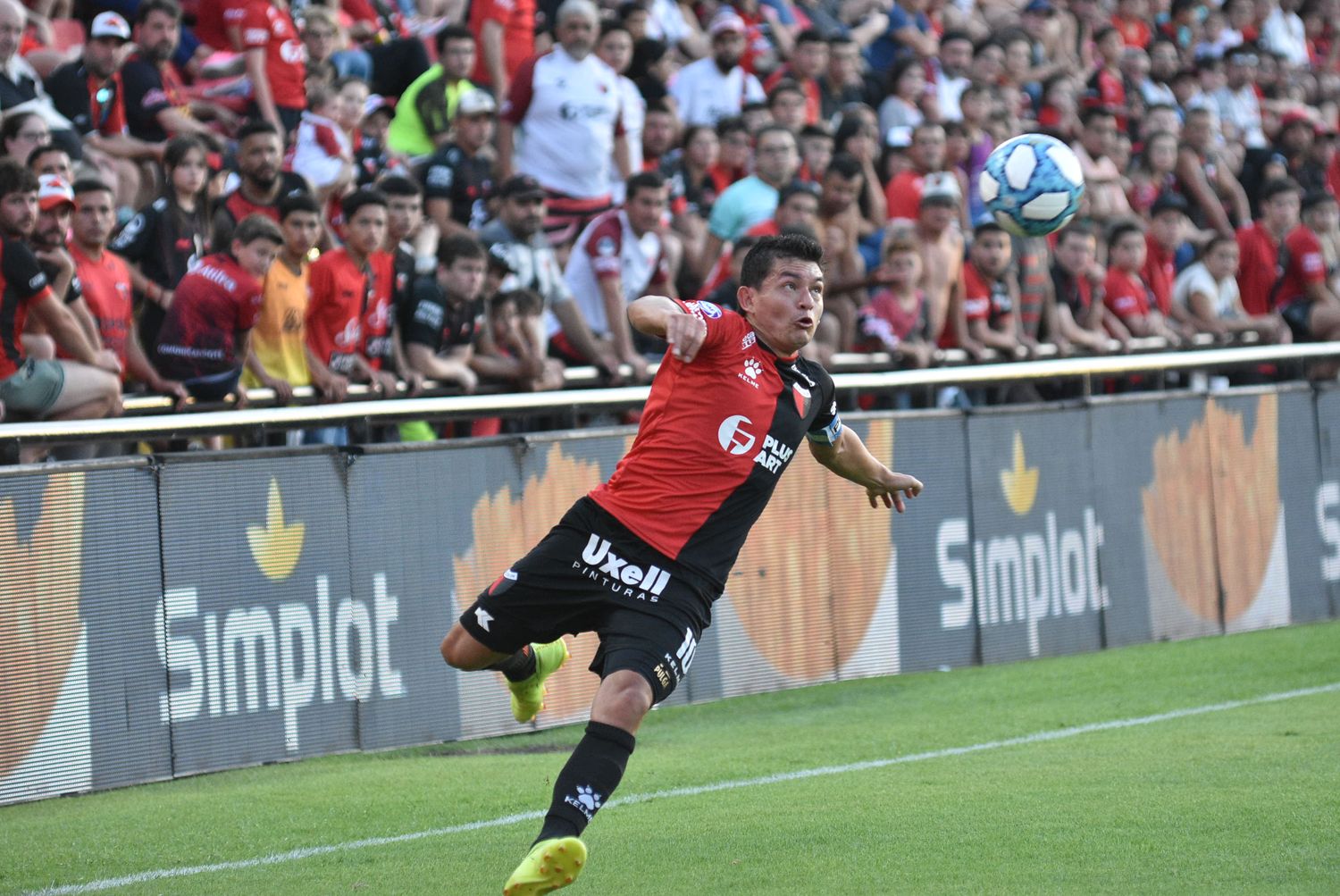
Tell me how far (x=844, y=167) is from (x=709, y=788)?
686cm

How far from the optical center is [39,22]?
12.5 meters

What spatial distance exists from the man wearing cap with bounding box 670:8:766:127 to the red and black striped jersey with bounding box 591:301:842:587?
32.6ft

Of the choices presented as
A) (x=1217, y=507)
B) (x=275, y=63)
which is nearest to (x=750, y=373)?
(x=275, y=63)

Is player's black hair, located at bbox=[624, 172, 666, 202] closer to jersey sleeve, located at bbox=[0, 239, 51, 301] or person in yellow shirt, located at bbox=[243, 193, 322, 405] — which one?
person in yellow shirt, located at bbox=[243, 193, 322, 405]

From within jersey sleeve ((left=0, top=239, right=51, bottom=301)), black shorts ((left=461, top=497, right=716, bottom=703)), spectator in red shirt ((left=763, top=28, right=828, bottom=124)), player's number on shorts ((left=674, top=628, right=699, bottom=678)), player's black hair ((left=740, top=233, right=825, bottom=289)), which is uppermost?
spectator in red shirt ((left=763, top=28, right=828, bottom=124))

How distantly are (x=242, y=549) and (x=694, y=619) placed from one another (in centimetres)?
365

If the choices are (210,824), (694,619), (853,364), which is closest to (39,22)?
(853,364)

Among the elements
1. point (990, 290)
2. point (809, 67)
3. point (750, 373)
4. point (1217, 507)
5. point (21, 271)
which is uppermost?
point (809, 67)

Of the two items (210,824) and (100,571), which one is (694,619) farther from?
(100,571)

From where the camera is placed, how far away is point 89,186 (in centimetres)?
992

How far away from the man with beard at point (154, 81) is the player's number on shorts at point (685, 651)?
7321mm

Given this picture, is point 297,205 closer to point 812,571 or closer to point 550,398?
point 550,398

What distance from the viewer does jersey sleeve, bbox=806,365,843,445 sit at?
270 inches

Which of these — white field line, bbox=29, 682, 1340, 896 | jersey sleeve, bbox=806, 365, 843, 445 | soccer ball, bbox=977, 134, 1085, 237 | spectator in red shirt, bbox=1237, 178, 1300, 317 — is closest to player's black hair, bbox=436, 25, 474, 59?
soccer ball, bbox=977, 134, 1085, 237
